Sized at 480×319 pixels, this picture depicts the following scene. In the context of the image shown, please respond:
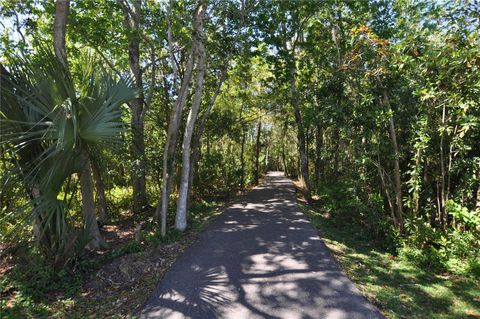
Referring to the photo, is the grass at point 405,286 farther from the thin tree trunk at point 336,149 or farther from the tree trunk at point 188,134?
the tree trunk at point 188,134

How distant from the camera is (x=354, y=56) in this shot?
6.16m

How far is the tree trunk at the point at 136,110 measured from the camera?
7340mm

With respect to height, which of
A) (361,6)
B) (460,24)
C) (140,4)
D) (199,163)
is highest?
(361,6)

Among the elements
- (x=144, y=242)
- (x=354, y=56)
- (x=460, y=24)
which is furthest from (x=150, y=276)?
(x=460, y=24)

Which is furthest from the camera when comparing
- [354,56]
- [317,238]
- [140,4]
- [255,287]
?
[140,4]

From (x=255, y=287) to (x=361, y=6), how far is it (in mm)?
9549

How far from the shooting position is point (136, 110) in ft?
29.6

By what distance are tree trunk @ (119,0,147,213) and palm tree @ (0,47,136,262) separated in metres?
2.59

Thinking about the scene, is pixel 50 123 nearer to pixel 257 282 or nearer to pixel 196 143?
pixel 257 282

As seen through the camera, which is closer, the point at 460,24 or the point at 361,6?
the point at 460,24

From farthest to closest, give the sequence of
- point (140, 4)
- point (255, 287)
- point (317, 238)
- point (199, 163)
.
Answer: point (199, 163)
point (140, 4)
point (317, 238)
point (255, 287)

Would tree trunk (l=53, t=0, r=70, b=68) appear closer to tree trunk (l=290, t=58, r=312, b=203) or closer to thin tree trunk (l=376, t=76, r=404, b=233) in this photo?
thin tree trunk (l=376, t=76, r=404, b=233)

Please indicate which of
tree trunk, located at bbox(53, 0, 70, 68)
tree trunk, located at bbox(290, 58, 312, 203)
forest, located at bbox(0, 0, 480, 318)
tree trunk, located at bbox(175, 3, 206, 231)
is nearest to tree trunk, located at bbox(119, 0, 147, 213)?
forest, located at bbox(0, 0, 480, 318)

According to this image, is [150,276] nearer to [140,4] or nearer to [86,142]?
[86,142]
